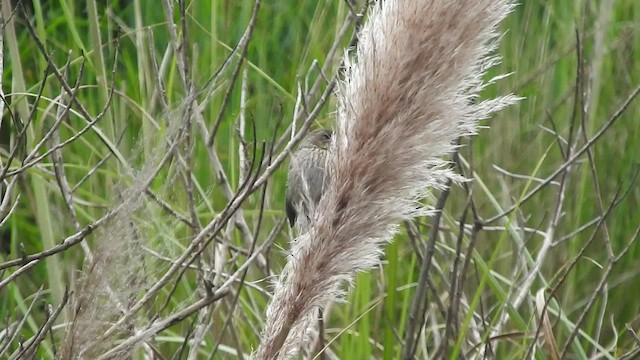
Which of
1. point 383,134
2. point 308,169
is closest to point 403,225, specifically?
point 308,169

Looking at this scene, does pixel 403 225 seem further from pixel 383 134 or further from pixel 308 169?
pixel 383 134

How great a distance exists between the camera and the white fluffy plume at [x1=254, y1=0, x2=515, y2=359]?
1104 mm

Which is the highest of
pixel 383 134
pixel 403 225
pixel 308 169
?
pixel 383 134

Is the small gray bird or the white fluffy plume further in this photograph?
the small gray bird

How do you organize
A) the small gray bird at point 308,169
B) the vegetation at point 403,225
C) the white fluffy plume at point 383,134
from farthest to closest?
Result: the small gray bird at point 308,169 → the vegetation at point 403,225 → the white fluffy plume at point 383,134

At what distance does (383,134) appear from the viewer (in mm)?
1104

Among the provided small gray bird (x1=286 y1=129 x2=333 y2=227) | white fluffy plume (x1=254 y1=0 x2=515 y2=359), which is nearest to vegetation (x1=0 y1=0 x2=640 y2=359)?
small gray bird (x1=286 y1=129 x2=333 y2=227)

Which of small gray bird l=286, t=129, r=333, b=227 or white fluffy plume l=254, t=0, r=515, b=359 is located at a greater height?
white fluffy plume l=254, t=0, r=515, b=359

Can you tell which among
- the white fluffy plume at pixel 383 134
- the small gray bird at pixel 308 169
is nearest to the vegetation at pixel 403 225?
the small gray bird at pixel 308 169

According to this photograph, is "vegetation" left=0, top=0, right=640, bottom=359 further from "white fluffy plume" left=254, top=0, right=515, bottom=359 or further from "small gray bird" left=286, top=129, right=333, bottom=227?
"white fluffy plume" left=254, top=0, right=515, bottom=359

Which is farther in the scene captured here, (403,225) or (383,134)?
(403,225)

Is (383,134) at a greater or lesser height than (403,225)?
greater

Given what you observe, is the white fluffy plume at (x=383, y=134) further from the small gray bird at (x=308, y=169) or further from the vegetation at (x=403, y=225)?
the small gray bird at (x=308, y=169)

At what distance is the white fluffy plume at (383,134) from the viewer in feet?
3.62
